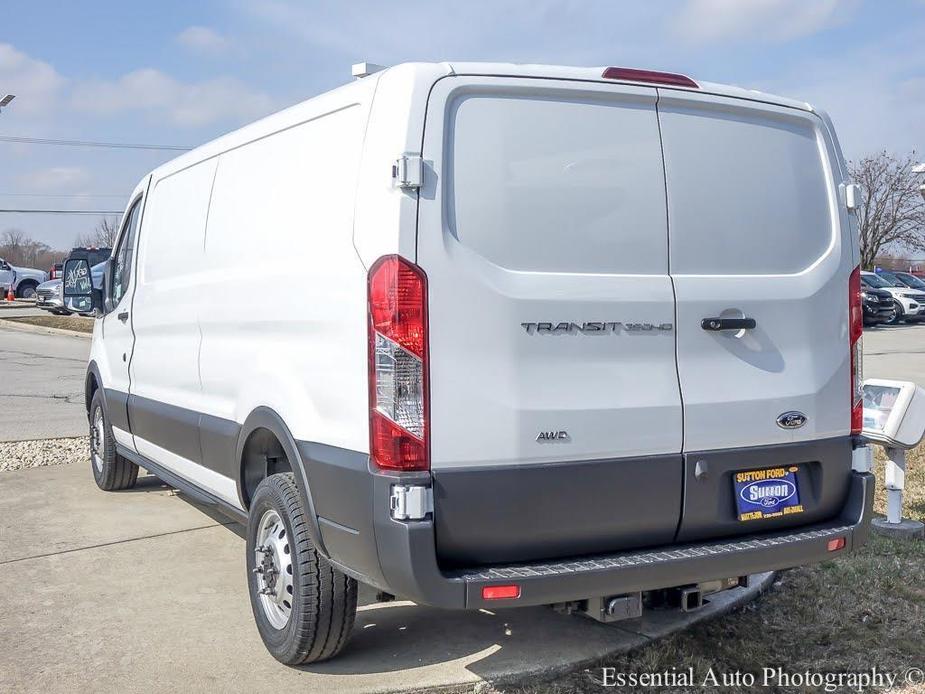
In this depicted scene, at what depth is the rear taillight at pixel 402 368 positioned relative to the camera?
3330 mm

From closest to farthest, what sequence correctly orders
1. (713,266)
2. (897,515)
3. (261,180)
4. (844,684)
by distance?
(713,266), (844,684), (261,180), (897,515)

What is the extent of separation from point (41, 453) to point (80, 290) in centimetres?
219

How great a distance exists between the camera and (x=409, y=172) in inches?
132

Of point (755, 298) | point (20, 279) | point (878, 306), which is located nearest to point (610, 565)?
point (755, 298)

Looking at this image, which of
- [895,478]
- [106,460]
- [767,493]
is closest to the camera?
[767,493]

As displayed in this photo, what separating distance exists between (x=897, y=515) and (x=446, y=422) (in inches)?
158

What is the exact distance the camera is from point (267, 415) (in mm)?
4125

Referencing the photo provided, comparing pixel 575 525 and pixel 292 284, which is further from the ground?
pixel 292 284

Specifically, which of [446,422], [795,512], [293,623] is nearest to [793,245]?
[795,512]

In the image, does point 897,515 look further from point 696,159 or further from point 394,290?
point 394,290

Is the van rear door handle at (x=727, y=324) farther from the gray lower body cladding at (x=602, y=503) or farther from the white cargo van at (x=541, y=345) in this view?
the gray lower body cladding at (x=602, y=503)

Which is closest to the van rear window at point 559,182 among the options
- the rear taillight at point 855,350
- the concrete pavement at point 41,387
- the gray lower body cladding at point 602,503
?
the gray lower body cladding at point 602,503

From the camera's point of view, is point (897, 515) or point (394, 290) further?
point (897, 515)

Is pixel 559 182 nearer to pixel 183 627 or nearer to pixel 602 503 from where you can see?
pixel 602 503
